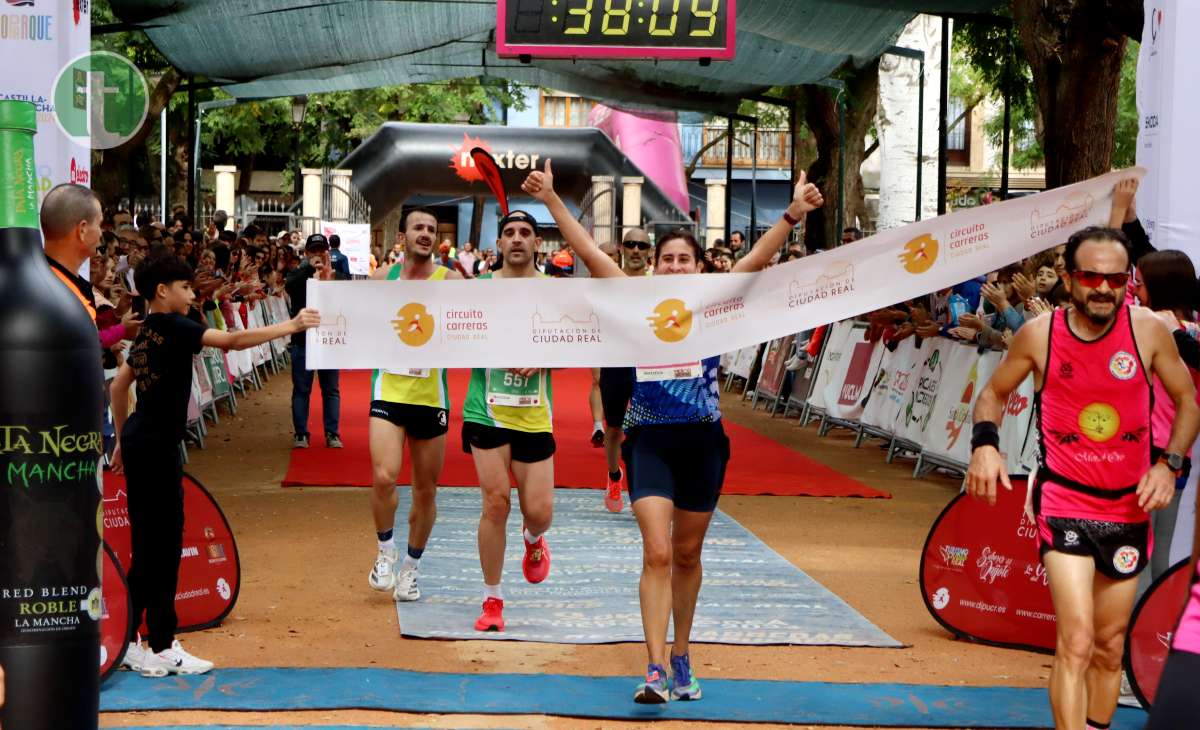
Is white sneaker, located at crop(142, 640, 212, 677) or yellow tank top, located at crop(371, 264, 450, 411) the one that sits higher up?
yellow tank top, located at crop(371, 264, 450, 411)

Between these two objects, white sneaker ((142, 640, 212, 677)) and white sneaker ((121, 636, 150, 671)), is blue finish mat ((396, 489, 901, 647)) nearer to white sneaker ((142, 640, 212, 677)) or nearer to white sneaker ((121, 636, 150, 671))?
white sneaker ((142, 640, 212, 677))

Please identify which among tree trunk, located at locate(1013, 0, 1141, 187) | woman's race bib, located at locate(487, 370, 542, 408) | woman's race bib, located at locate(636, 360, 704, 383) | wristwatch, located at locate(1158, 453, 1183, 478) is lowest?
wristwatch, located at locate(1158, 453, 1183, 478)

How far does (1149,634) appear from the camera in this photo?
662 cm

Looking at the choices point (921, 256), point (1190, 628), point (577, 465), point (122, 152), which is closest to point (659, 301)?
point (921, 256)

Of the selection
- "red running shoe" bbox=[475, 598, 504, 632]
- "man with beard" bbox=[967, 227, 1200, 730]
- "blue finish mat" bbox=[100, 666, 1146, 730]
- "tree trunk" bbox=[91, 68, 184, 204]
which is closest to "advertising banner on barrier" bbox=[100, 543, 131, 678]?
"blue finish mat" bbox=[100, 666, 1146, 730]

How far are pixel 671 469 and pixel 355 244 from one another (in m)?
25.5

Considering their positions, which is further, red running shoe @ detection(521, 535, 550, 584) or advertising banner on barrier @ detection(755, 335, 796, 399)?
advertising banner on barrier @ detection(755, 335, 796, 399)

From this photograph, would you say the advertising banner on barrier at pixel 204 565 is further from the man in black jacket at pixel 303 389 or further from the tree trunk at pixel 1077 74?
the tree trunk at pixel 1077 74

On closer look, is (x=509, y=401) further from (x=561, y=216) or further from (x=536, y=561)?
(x=561, y=216)

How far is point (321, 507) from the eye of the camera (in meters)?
12.5

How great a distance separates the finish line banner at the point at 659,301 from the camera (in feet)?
23.6

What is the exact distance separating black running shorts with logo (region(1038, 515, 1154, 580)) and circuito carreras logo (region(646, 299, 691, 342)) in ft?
6.73

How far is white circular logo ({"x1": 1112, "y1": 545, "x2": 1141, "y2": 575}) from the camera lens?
18.6ft

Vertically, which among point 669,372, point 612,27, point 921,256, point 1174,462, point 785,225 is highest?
point 612,27
